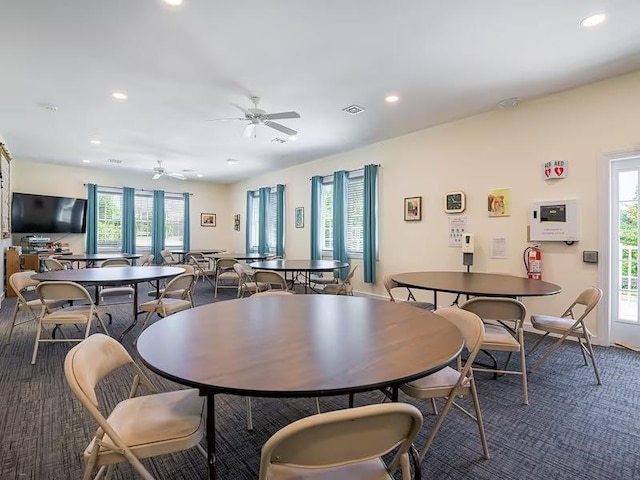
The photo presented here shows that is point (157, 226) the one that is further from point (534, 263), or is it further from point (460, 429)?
point (460, 429)

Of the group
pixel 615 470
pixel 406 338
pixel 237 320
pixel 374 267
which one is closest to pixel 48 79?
pixel 237 320

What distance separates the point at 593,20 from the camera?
2.58 metres

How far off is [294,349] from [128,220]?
8.93 m

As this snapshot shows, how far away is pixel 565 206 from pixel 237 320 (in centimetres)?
397

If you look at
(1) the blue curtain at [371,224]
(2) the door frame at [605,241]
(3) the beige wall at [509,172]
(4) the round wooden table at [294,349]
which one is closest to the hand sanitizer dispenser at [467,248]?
(3) the beige wall at [509,172]

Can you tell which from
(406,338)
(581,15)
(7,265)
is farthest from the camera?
(7,265)

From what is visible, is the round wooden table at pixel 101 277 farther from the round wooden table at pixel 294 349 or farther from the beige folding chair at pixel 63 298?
the round wooden table at pixel 294 349

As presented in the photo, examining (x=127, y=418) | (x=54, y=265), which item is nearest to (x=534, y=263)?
(x=127, y=418)

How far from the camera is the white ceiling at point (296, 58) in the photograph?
2.52m

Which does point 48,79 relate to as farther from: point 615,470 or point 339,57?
point 615,470

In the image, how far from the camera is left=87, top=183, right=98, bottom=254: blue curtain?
8156 millimetres

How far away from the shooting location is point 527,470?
5.47 feet

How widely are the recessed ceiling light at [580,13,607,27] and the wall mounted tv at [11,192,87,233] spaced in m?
9.53

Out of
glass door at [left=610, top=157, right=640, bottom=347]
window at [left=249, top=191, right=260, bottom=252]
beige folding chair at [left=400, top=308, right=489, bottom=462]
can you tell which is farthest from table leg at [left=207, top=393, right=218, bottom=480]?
window at [left=249, top=191, right=260, bottom=252]
